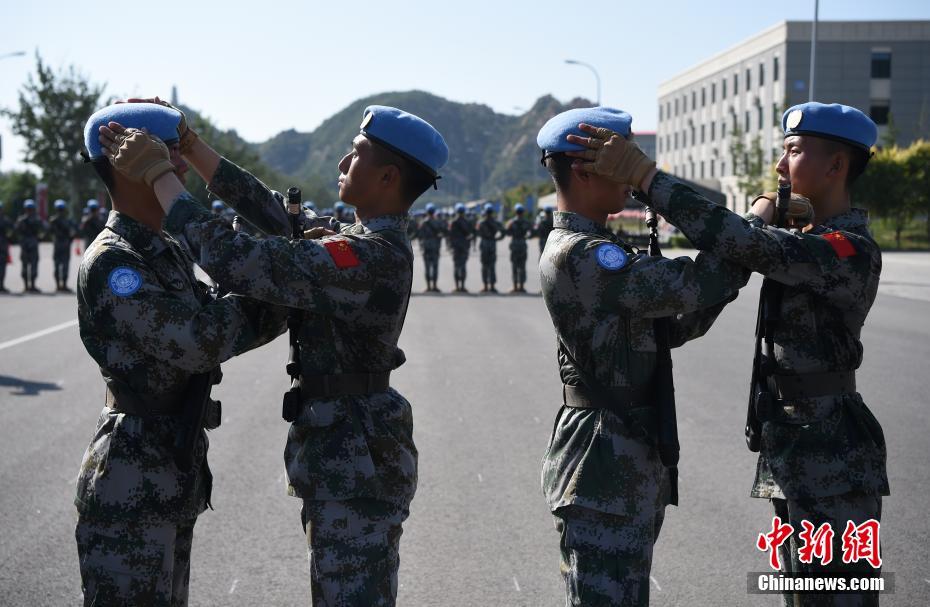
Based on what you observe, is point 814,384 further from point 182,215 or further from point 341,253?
point 182,215

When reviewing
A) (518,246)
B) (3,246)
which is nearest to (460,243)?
(518,246)

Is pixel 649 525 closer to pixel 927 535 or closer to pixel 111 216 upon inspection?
pixel 111 216

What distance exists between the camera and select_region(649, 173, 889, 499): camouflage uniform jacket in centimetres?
318

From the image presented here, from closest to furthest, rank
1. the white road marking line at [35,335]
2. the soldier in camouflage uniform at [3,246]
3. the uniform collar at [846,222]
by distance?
the uniform collar at [846,222]
the white road marking line at [35,335]
the soldier in camouflage uniform at [3,246]

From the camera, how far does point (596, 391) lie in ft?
10.1

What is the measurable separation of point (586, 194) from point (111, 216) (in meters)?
1.48

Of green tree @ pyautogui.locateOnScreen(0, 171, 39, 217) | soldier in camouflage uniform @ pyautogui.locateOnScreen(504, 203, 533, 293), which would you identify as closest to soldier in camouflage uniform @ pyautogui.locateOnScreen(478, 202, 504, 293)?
soldier in camouflage uniform @ pyautogui.locateOnScreen(504, 203, 533, 293)

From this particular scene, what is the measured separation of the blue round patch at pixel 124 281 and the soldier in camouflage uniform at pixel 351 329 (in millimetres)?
213

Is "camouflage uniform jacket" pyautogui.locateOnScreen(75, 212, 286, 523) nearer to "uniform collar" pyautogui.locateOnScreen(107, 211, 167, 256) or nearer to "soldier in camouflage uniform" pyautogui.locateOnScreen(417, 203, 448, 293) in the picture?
"uniform collar" pyautogui.locateOnScreen(107, 211, 167, 256)

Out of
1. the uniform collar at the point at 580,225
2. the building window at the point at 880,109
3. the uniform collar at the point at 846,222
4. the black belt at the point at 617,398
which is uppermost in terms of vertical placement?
the building window at the point at 880,109

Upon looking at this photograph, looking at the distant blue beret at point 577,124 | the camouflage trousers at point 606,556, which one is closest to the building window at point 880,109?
the distant blue beret at point 577,124

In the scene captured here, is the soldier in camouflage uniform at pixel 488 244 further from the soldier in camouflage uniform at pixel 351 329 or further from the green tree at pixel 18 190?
the green tree at pixel 18 190

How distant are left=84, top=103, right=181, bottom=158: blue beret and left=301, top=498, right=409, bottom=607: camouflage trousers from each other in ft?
3.98

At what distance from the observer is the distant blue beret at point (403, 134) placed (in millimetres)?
3160
